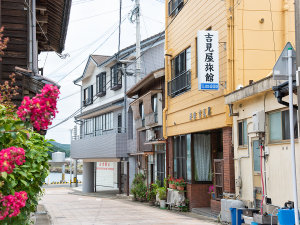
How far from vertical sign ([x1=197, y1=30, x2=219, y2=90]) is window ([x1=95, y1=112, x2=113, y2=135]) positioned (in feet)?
76.6

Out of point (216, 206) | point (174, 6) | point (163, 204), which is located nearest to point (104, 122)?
point (163, 204)

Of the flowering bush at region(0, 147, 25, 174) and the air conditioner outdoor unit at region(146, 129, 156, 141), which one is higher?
the air conditioner outdoor unit at region(146, 129, 156, 141)

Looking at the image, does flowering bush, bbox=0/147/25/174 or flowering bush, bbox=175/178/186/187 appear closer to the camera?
flowering bush, bbox=0/147/25/174

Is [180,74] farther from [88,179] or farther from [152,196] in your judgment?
[88,179]

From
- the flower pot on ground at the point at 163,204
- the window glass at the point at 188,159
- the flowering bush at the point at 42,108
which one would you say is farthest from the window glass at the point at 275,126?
the flower pot on ground at the point at 163,204

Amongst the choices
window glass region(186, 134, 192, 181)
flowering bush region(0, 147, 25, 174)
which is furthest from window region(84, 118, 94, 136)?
flowering bush region(0, 147, 25, 174)

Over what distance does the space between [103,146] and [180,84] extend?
15.4 meters

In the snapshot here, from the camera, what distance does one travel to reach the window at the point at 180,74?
2103 centimetres

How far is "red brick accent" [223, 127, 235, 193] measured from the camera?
16392mm

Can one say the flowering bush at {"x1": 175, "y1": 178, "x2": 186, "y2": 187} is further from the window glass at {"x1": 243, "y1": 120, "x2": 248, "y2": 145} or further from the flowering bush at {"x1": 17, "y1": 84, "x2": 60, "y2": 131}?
the flowering bush at {"x1": 17, "y1": 84, "x2": 60, "y2": 131}

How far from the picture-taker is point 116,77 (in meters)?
36.8

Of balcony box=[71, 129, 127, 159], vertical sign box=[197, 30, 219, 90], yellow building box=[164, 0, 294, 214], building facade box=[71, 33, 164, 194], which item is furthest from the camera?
balcony box=[71, 129, 127, 159]

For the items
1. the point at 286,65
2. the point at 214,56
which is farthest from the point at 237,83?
the point at 286,65

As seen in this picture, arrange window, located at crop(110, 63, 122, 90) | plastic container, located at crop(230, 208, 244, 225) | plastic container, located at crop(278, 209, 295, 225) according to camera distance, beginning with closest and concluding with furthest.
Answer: plastic container, located at crop(278, 209, 295, 225) < plastic container, located at crop(230, 208, 244, 225) < window, located at crop(110, 63, 122, 90)
